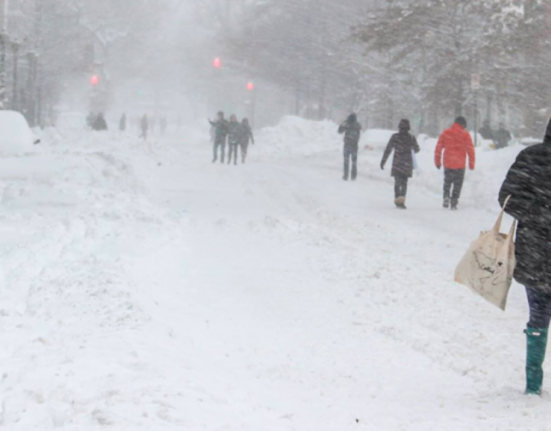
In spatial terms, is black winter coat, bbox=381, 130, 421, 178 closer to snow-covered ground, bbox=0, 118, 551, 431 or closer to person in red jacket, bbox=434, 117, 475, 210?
person in red jacket, bbox=434, 117, 475, 210

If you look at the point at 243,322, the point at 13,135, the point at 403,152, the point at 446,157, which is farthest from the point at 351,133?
the point at 243,322

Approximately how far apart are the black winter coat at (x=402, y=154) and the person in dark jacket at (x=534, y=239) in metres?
9.78

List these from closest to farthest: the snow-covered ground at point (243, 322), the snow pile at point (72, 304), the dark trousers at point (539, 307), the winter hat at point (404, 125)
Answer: the snow pile at point (72, 304) → the snow-covered ground at point (243, 322) → the dark trousers at point (539, 307) → the winter hat at point (404, 125)

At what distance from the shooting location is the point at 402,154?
1494 cm

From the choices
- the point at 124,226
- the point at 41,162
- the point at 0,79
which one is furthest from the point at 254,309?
the point at 0,79

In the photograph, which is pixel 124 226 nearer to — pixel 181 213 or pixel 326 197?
pixel 181 213

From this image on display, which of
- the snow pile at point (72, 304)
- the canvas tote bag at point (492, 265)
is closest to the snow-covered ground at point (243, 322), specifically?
the snow pile at point (72, 304)

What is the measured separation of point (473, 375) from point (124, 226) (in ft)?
20.0

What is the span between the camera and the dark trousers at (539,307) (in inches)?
188

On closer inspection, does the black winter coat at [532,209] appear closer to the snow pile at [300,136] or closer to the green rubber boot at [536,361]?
the green rubber boot at [536,361]

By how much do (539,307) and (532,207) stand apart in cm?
63

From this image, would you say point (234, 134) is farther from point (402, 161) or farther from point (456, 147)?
point (456, 147)

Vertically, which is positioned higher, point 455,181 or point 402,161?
point 402,161

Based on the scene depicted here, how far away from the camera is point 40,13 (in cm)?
4425
